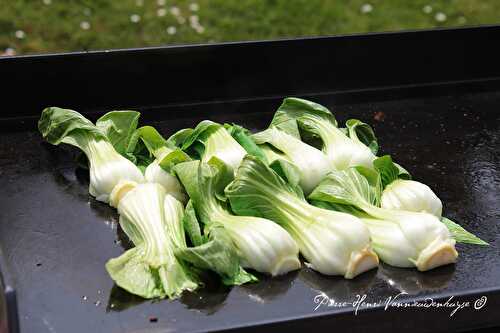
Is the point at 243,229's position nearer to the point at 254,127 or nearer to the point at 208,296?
the point at 208,296

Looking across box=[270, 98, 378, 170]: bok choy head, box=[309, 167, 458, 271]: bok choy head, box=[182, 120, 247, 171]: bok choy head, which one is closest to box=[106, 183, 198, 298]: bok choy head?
box=[182, 120, 247, 171]: bok choy head

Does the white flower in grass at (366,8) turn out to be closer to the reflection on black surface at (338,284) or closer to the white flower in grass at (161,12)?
the white flower in grass at (161,12)

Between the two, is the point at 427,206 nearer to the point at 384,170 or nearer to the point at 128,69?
the point at 384,170

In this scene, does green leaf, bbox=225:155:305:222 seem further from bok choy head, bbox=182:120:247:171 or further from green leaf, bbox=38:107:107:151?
green leaf, bbox=38:107:107:151

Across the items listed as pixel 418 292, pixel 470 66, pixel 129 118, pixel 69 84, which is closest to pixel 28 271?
pixel 129 118
